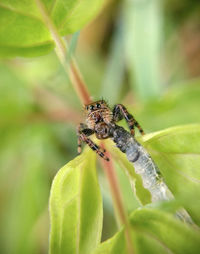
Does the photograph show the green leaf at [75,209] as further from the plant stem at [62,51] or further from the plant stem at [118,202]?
the plant stem at [62,51]

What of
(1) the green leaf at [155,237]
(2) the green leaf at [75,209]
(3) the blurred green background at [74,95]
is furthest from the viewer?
(3) the blurred green background at [74,95]

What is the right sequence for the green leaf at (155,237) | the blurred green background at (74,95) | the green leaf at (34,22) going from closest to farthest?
the green leaf at (155,237) < the green leaf at (34,22) < the blurred green background at (74,95)

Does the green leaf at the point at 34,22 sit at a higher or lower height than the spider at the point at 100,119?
higher

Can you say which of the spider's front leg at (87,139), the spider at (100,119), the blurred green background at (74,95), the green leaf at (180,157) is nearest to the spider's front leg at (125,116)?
the spider at (100,119)

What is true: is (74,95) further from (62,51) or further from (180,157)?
(180,157)

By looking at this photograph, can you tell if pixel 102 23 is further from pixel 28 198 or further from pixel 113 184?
pixel 113 184

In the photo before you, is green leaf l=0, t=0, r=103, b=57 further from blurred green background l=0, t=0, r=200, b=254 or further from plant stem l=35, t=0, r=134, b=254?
blurred green background l=0, t=0, r=200, b=254
